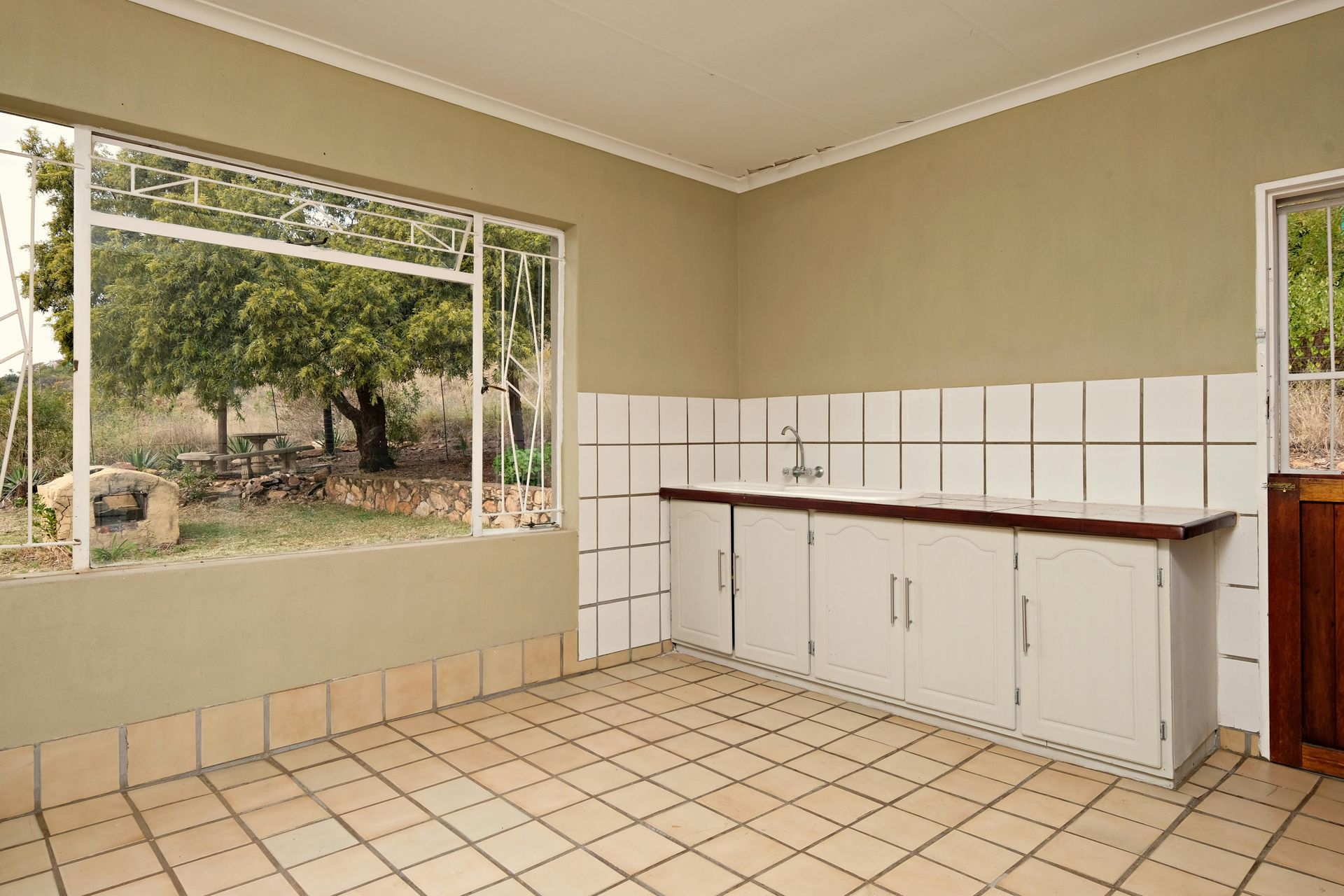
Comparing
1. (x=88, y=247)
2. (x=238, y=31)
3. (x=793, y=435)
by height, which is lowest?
(x=793, y=435)

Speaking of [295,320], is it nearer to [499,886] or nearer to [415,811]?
[415,811]

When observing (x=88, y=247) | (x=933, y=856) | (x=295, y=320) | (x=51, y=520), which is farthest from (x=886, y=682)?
(x=88, y=247)

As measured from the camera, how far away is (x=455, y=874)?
75.1 inches

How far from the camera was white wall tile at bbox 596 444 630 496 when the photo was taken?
3666mm

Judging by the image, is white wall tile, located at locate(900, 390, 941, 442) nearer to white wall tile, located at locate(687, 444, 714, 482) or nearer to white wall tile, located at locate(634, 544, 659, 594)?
white wall tile, located at locate(687, 444, 714, 482)

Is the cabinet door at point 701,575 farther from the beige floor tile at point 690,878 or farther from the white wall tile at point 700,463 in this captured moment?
the beige floor tile at point 690,878

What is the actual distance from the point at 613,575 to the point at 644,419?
30.4 inches

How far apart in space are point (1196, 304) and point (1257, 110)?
65cm

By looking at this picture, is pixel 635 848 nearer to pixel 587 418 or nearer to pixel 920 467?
pixel 587 418

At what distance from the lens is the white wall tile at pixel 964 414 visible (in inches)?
130

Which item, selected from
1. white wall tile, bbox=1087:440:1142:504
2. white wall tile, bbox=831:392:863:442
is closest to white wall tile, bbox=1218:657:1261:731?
white wall tile, bbox=1087:440:1142:504

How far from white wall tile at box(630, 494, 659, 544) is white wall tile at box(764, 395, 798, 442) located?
2.39 feet

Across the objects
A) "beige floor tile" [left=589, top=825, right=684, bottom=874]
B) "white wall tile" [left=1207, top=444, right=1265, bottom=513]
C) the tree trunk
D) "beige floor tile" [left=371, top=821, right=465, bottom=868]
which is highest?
the tree trunk

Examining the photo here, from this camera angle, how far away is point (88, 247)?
2.42 metres
